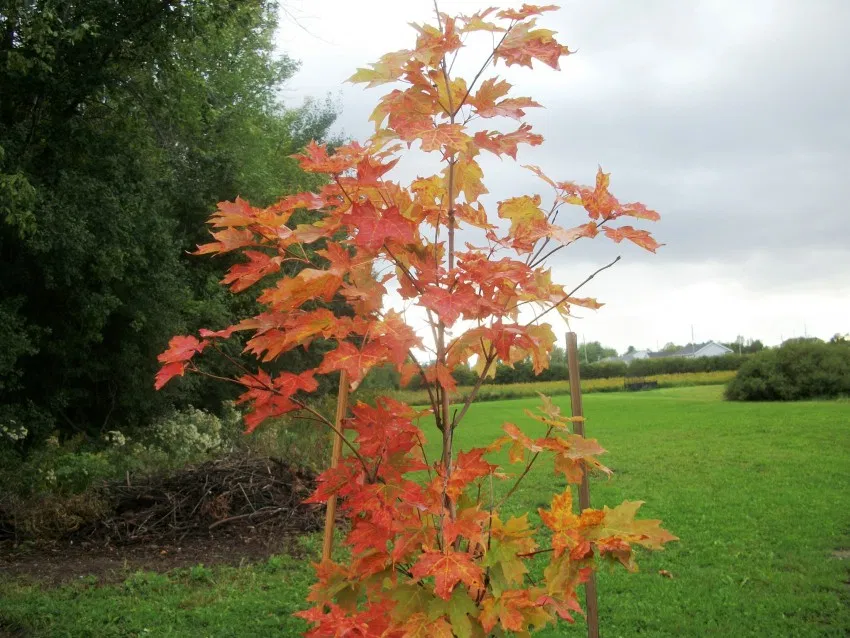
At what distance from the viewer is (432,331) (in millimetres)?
2441

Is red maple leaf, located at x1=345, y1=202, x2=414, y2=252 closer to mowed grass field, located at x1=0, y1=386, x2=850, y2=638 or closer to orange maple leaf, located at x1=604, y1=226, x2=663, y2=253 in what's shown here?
orange maple leaf, located at x1=604, y1=226, x2=663, y2=253

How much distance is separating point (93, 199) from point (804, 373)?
16.2m

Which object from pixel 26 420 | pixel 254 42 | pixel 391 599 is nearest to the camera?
pixel 391 599

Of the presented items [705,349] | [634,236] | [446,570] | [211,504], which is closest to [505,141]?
[634,236]

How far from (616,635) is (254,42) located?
748 inches

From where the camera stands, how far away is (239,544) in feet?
21.0

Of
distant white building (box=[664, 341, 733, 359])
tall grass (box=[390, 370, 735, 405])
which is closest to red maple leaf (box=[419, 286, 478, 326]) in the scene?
tall grass (box=[390, 370, 735, 405])

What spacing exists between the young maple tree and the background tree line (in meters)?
7.32

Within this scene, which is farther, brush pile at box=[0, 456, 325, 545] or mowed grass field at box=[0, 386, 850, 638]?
brush pile at box=[0, 456, 325, 545]

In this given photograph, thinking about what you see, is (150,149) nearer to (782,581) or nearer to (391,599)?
(782,581)

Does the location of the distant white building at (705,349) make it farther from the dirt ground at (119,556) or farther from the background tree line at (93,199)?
the dirt ground at (119,556)

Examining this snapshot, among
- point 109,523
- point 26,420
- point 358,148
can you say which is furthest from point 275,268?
point 26,420

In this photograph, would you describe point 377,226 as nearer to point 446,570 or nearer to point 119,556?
point 446,570

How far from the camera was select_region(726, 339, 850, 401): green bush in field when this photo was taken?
18797mm
